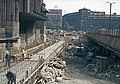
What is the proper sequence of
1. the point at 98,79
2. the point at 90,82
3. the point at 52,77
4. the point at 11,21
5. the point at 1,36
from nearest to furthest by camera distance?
the point at 52,77 → the point at 90,82 → the point at 98,79 → the point at 1,36 → the point at 11,21

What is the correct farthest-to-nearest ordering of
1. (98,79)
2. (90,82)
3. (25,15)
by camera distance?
(25,15) < (98,79) < (90,82)

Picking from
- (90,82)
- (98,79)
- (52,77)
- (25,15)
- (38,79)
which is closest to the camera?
(38,79)

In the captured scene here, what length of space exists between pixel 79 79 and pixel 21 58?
9370 millimetres

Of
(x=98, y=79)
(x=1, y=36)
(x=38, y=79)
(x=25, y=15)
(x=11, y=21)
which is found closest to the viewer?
(x=38, y=79)

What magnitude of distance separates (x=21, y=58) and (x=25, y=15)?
13662 millimetres

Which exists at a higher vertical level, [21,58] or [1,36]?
[1,36]

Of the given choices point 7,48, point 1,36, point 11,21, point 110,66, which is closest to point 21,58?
point 7,48

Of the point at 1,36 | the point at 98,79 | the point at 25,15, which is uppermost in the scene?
the point at 25,15

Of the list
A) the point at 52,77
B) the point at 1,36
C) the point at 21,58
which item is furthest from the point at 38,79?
the point at 1,36

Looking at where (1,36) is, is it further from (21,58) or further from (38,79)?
(38,79)

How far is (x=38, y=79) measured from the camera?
29.0 metres

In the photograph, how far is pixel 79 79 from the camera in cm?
3616

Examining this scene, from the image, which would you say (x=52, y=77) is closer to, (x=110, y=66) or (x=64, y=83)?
(x=64, y=83)

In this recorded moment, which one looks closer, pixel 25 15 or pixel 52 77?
pixel 52 77
